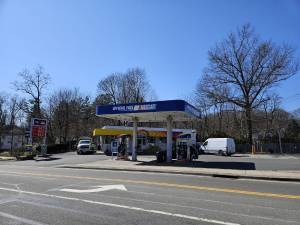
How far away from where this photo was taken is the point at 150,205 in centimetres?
Answer: 1002

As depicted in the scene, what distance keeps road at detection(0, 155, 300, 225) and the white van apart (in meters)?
32.3

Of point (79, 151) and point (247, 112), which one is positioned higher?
point (247, 112)

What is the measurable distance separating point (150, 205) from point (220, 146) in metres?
37.4

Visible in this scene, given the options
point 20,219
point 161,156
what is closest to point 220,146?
point 161,156

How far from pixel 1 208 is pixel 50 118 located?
74.1m

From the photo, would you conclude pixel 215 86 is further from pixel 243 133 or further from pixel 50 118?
pixel 50 118

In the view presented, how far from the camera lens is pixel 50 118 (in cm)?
8200

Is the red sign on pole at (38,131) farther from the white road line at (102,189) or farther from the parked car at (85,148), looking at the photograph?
the white road line at (102,189)

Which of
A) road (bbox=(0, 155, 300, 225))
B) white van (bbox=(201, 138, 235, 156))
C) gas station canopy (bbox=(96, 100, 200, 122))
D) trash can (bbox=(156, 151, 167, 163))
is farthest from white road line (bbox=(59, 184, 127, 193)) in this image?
white van (bbox=(201, 138, 235, 156))

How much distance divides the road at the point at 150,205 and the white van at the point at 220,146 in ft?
106

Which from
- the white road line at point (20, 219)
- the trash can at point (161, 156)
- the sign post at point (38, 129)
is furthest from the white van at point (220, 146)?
the white road line at point (20, 219)

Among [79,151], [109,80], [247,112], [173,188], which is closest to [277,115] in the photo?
[247,112]

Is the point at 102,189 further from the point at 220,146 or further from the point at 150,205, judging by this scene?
the point at 220,146

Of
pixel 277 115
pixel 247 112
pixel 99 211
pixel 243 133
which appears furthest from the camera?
pixel 277 115
